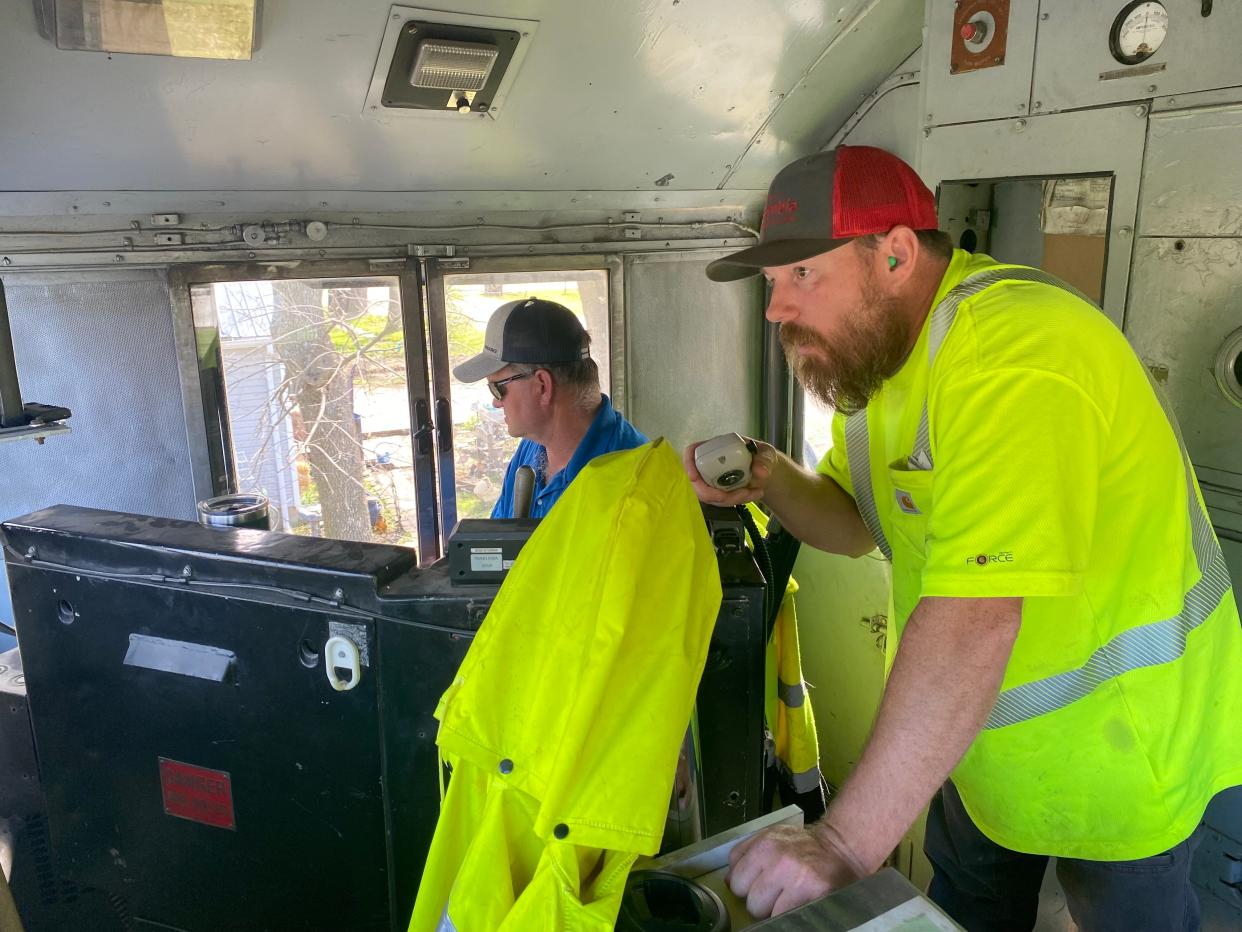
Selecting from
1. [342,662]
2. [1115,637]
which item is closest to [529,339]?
[342,662]

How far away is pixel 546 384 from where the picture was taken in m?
2.48

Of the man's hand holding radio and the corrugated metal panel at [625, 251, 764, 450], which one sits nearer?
the man's hand holding radio

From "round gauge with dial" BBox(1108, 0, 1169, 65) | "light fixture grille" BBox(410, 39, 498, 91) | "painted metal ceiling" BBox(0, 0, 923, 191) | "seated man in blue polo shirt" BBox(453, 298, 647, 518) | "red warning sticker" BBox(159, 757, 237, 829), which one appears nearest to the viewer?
"red warning sticker" BBox(159, 757, 237, 829)

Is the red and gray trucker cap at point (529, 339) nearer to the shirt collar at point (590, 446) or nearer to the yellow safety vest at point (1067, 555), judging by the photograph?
the shirt collar at point (590, 446)

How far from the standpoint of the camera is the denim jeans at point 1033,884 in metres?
1.33

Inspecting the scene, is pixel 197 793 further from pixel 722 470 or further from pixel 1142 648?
pixel 1142 648

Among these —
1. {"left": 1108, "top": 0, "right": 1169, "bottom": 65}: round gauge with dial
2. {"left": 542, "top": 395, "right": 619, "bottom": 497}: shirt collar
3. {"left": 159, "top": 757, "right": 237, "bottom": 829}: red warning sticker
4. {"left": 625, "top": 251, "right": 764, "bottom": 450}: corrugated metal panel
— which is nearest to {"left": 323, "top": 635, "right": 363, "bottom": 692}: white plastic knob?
{"left": 159, "top": 757, "right": 237, "bottom": 829}: red warning sticker

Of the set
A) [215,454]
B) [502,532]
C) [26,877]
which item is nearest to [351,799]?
[502,532]

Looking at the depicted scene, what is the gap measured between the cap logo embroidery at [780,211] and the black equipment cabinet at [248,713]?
0.51 metres

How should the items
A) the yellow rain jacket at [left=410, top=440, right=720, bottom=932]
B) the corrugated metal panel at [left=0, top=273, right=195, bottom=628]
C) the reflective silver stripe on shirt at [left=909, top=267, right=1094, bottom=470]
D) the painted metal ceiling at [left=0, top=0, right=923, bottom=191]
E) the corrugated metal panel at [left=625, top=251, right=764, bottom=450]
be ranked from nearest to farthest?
the yellow rain jacket at [left=410, top=440, right=720, bottom=932], the reflective silver stripe on shirt at [left=909, top=267, right=1094, bottom=470], the painted metal ceiling at [left=0, top=0, right=923, bottom=191], the corrugated metal panel at [left=0, top=273, right=195, bottom=628], the corrugated metal panel at [left=625, top=251, right=764, bottom=450]

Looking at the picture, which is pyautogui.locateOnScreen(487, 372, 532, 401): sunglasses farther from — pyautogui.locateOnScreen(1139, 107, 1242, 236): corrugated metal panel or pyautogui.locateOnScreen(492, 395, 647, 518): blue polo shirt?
pyautogui.locateOnScreen(1139, 107, 1242, 236): corrugated metal panel

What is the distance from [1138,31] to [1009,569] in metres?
1.28

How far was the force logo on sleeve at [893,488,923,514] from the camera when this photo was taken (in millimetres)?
1387

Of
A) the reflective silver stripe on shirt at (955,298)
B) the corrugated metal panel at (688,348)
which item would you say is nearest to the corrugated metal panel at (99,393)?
the corrugated metal panel at (688,348)
